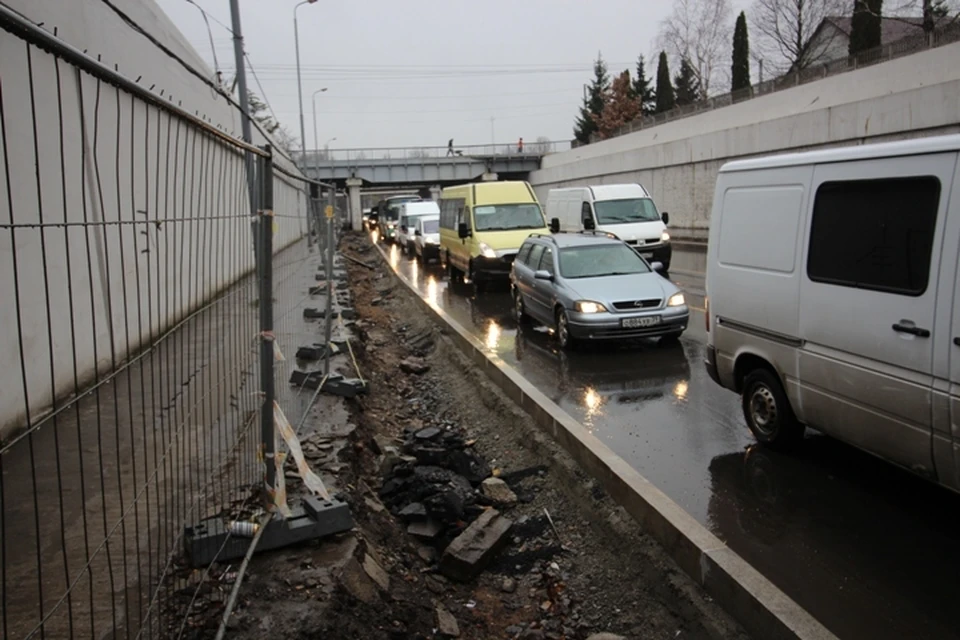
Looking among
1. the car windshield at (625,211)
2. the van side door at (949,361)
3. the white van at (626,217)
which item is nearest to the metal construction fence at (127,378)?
the van side door at (949,361)

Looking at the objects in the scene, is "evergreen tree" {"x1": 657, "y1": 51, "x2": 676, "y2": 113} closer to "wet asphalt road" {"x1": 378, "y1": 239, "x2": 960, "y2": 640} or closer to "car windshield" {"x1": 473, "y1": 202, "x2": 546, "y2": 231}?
"car windshield" {"x1": 473, "y1": 202, "x2": 546, "y2": 231}

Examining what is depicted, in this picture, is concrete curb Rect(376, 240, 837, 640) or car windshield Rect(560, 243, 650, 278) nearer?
concrete curb Rect(376, 240, 837, 640)

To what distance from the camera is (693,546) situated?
432 centimetres

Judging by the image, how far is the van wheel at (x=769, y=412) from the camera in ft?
19.0

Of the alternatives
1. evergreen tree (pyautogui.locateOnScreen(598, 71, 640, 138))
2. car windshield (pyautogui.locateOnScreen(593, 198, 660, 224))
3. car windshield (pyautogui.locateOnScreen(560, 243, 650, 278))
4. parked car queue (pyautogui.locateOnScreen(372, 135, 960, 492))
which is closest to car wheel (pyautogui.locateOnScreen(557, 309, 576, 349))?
car windshield (pyautogui.locateOnScreen(560, 243, 650, 278))

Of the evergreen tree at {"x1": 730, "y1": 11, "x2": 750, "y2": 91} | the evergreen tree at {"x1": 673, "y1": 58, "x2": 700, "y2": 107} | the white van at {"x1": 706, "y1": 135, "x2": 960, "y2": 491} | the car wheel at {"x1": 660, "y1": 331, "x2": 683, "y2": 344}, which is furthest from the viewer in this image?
the evergreen tree at {"x1": 673, "y1": 58, "x2": 700, "y2": 107}

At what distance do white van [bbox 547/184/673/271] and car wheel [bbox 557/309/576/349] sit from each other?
9072 mm

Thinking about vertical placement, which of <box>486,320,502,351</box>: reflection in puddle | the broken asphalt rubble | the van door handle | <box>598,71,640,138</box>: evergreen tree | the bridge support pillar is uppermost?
<box>598,71,640,138</box>: evergreen tree

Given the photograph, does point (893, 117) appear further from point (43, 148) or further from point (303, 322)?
point (43, 148)

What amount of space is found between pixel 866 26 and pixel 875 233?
42917mm

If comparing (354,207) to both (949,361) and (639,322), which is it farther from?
(949,361)

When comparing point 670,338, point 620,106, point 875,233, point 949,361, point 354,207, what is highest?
point 620,106

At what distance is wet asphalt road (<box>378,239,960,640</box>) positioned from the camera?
3941 millimetres

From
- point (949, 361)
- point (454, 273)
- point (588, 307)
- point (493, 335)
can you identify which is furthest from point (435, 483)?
point (454, 273)
